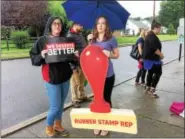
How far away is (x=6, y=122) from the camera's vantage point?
4988mm

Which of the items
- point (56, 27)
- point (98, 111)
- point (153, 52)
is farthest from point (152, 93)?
point (98, 111)

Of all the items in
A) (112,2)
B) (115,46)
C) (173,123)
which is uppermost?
(112,2)

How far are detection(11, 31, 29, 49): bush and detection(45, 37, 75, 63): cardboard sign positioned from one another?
16.2m

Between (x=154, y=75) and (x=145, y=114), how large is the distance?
1.45 m

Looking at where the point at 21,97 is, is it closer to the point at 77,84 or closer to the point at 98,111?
the point at 77,84

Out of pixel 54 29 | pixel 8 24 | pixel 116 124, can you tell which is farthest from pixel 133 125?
pixel 8 24

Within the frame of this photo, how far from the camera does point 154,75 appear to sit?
6.42 meters

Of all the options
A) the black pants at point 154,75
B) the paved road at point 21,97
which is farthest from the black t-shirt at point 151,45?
the paved road at point 21,97

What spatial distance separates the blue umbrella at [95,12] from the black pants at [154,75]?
92.4 inches

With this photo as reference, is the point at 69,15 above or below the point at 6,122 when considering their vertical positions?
above

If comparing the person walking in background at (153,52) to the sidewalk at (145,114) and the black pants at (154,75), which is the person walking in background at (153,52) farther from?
the sidewalk at (145,114)

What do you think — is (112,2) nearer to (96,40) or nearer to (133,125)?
(96,40)

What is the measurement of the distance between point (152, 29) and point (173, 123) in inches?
83.8

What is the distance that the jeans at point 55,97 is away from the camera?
3.83 meters
